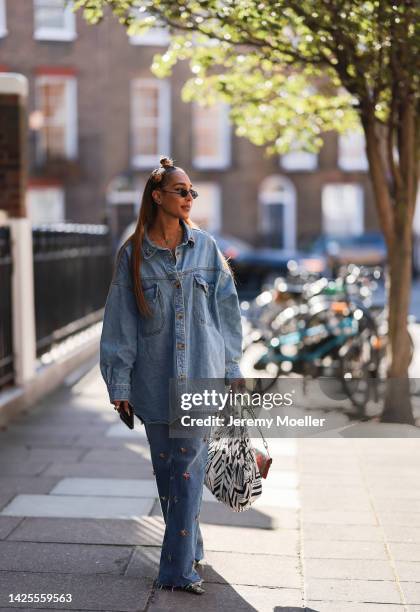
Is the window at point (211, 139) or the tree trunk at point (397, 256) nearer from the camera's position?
the tree trunk at point (397, 256)

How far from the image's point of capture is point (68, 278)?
11023mm

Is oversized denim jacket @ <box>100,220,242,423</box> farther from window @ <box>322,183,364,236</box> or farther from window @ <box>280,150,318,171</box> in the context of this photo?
window @ <box>322,183,364,236</box>

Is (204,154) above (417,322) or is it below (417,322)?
above

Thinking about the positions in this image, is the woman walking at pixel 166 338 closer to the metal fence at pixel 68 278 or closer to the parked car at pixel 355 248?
the metal fence at pixel 68 278

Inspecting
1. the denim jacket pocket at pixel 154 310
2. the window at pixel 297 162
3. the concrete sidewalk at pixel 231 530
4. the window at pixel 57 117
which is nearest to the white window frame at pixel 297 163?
the window at pixel 297 162

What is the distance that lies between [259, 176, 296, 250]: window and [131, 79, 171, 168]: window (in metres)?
3.43

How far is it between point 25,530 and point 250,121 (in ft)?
15.2

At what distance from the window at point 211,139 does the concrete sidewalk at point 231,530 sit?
933 inches

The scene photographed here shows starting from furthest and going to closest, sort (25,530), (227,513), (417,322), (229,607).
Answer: (417,322) < (227,513) < (25,530) < (229,607)

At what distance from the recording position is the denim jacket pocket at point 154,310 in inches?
156

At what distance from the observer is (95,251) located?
12875mm

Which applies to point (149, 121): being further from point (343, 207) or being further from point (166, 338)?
point (166, 338)

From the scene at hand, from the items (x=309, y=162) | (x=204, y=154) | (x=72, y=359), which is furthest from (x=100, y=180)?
(x=72, y=359)

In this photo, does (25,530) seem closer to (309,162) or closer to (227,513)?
(227,513)
